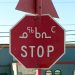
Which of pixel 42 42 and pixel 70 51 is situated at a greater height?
pixel 42 42

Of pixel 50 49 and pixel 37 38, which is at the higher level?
pixel 37 38

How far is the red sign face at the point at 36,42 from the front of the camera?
523 cm

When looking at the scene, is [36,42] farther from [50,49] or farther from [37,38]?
[50,49]

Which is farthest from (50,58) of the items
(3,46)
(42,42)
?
(3,46)

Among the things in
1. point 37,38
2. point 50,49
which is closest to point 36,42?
point 37,38

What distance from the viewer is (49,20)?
533 cm

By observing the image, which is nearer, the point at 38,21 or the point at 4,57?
the point at 38,21

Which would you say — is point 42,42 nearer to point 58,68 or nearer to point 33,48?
point 33,48

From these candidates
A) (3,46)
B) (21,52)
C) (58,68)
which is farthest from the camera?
(3,46)

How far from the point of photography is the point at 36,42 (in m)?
5.25

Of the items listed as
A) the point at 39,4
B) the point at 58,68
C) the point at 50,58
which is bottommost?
the point at 58,68

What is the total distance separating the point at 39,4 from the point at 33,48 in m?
0.58

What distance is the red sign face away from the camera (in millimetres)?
5227

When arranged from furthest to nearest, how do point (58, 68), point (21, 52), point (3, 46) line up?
1. point (3, 46)
2. point (58, 68)
3. point (21, 52)
